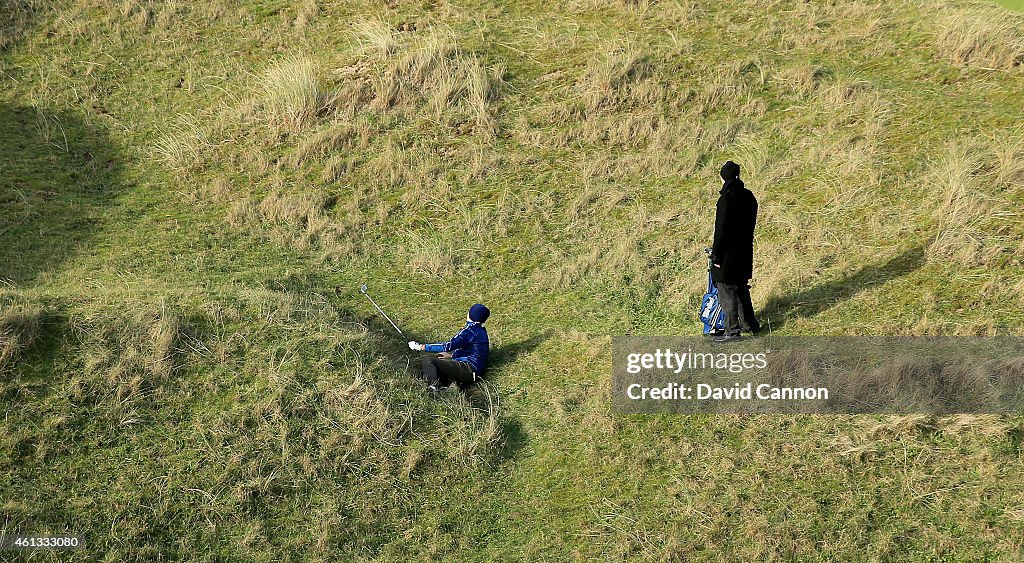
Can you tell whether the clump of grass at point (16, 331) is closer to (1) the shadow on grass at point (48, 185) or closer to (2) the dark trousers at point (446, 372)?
(1) the shadow on grass at point (48, 185)

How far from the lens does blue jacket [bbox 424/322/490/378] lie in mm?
8578

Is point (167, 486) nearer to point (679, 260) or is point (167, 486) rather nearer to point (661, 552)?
point (661, 552)

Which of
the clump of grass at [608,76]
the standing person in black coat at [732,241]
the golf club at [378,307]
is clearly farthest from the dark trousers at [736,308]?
the clump of grass at [608,76]

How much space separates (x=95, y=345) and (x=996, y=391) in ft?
28.8

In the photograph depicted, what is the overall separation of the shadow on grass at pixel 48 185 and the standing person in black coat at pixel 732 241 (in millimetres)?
8520

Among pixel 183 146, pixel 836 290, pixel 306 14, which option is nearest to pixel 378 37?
pixel 306 14

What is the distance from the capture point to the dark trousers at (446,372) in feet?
27.6

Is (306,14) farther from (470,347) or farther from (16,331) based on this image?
(16,331)

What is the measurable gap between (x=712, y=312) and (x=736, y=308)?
0.30 metres

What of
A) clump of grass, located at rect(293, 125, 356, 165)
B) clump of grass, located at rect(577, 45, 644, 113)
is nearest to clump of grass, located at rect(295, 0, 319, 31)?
clump of grass, located at rect(293, 125, 356, 165)

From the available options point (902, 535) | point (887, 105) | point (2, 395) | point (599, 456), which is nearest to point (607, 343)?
point (599, 456)

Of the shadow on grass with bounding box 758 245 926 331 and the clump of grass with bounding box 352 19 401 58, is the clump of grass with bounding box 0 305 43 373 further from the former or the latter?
the clump of grass with bounding box 352 19 401 58

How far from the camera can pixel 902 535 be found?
6520 millimetres

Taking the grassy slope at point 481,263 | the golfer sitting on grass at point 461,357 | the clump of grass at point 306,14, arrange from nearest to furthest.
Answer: the grassy slope at point 481,263, the golfer sitting on grass at point 461,357, the clump of grass at point 306,14
